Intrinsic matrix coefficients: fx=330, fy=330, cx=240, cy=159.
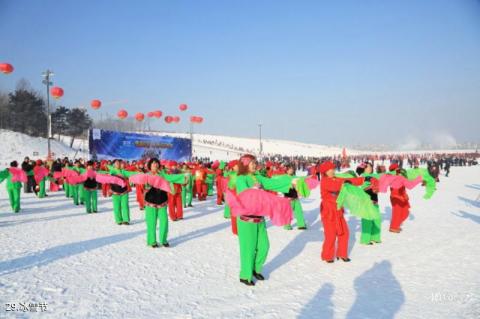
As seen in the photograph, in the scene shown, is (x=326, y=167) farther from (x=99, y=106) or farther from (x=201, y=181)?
(x=99, y=106)

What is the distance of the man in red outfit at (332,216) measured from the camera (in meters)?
6.34

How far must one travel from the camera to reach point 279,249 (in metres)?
7.35

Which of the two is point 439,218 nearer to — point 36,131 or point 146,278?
point 146,278

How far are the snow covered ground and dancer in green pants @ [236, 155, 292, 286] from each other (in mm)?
345

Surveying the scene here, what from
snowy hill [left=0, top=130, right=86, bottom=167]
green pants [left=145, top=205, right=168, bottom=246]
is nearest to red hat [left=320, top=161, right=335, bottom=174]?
green pants [left=145, top=205, right=168, bottom=246]

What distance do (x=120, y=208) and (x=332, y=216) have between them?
6.35 m

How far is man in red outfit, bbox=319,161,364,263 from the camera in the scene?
20.8ft

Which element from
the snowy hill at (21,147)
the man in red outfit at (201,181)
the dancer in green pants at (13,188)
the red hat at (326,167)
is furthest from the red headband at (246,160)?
the snowy hill at (21,147)

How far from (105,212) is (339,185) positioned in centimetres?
913

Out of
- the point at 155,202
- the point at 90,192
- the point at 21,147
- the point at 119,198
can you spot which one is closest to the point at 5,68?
the point at 90,192

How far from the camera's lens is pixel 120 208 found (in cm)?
980

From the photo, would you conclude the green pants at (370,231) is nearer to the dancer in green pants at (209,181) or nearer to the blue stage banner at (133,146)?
the dancer in green pants at (209,181)

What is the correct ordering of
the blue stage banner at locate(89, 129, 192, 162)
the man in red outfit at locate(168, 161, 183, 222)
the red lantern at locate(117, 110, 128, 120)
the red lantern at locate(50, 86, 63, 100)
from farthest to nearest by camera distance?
the red lantern at locate(117, 110, 128, 120) < the blue stage banner at locate(89, 129, 192, 162) < the red lantern at locate(50, 86, 63, 100) < the man in red outfit at locate(168, 161, 183, 222)

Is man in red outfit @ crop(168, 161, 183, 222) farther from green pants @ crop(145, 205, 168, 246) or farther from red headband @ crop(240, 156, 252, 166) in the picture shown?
red headband @ crop(240, 156, 252, 166)
